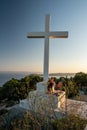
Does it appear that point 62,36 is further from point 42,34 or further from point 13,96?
point 13,96

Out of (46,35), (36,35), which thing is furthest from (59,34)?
(36,35)

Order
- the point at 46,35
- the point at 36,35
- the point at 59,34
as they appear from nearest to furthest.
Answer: the point at 59,34, the point at 46,35, the point at 36,35

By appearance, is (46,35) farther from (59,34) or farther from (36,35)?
(59,34)

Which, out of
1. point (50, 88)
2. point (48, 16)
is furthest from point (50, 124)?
point (48, 16)

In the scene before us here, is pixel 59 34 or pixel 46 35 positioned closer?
pixel 59 34

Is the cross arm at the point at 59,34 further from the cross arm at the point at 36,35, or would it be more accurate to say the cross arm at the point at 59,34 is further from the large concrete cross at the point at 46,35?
the cross arm at the point at 36,35

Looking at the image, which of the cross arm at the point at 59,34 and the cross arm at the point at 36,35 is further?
the cross arm at the point at 36,35

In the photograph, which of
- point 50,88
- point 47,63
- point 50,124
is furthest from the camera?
point 47,63

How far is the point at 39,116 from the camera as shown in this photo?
4.89 metres

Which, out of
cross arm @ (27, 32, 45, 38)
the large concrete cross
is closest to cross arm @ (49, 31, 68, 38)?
the large concrete cross

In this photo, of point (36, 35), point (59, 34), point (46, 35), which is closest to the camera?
point (59, 34)

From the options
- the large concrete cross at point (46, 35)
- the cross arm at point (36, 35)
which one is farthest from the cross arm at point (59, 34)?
the cross arm at point (36, 35)

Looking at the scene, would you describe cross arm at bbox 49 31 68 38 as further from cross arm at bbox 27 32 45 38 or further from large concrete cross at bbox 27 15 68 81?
cross arm at bbox 27 32 45 38

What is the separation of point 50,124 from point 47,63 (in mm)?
3871
